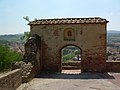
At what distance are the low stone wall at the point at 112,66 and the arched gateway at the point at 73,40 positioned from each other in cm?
33

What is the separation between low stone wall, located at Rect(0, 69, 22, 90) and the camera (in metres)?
9.70

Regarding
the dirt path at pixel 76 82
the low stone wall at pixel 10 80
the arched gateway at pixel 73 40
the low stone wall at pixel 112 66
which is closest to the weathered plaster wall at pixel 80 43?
the arched gateway at pixel 73 40

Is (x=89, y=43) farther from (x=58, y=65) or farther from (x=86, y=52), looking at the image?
(x=58, y=65)

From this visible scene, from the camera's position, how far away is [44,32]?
1767cm

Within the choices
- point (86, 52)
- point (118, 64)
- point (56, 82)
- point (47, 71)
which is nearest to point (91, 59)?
point (86, 52)

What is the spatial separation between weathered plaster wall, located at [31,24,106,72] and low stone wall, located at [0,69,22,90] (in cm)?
511

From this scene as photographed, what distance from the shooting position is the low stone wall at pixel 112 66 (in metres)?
17.3

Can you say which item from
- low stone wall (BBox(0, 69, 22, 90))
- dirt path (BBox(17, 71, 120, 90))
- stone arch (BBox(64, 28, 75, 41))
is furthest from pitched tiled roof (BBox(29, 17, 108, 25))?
low stone wall (BBox(0, 69, 22, 90))

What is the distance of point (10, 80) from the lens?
10.8 meters

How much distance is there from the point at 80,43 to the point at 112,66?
2.74 meters

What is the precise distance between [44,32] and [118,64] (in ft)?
18.5

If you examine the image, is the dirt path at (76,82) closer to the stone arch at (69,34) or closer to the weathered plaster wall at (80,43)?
the weathered plaster wall at (80,43)

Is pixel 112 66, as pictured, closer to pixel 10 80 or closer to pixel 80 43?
pixel 80 43

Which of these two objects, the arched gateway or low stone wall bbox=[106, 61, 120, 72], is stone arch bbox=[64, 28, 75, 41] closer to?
the arched gateway
